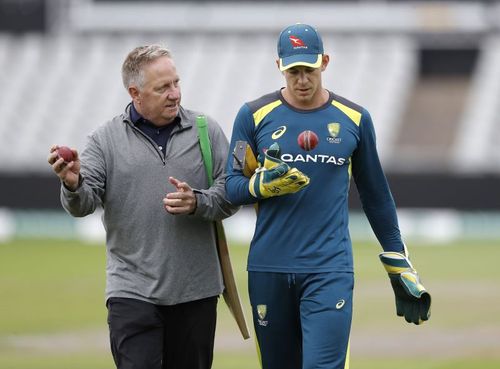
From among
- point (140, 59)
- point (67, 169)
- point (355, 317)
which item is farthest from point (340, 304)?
point (355, 317)

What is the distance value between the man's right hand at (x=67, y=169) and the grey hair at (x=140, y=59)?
623 millimetres

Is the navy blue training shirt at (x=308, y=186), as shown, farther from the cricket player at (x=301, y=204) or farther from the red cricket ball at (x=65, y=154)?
the red cricket ball at (x=65, y=154)

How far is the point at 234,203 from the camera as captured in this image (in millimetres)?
6969

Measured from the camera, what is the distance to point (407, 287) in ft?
24.2

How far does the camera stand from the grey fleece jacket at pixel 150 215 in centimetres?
700

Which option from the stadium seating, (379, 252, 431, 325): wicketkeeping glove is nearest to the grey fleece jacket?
(379, 252, 431, 325): wicketkeeping glove

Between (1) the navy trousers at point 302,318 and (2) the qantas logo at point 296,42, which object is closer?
(1) the navy trousers at point 302,318

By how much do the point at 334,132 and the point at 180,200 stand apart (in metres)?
0.91

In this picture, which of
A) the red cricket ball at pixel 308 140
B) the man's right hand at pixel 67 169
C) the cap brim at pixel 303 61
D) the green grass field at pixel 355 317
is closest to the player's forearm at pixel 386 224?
the red cricket ball at pixel 308 140

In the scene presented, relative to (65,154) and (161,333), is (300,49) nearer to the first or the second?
(65,154)

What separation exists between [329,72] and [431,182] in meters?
10.0

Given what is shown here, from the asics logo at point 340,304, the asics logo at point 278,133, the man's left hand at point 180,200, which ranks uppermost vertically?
the asics logo at point 278,133

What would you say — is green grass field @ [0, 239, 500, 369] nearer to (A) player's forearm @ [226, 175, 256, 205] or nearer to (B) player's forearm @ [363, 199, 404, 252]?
(B) player's forearm @ [363, 199, 404, 252]

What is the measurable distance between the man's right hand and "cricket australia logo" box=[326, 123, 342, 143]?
1.34 meters
